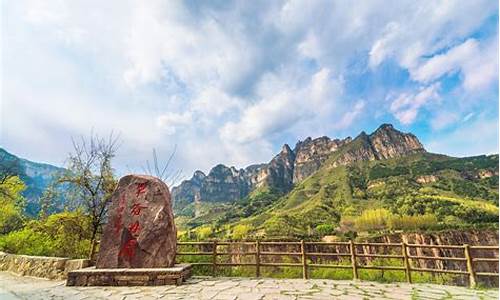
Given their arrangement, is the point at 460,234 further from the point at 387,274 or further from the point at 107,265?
the point at 107,265

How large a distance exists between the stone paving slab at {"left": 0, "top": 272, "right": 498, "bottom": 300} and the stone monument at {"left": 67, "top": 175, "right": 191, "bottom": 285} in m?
0.28

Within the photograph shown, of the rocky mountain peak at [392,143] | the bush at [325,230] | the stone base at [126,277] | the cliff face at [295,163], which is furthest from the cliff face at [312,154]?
the stone base at [126,277]

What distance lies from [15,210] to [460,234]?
43.9m

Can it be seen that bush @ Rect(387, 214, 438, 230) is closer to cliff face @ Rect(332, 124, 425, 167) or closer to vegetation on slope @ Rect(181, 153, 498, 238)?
vegetation on slope @ Rect(181, 153, 498, 238)

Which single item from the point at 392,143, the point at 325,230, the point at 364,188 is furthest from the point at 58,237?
the point at 392,143

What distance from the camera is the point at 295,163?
380 feet

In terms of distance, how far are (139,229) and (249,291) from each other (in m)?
2.71

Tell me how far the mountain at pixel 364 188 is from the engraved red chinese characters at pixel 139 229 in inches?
1546

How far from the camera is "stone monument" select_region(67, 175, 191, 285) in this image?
17.7 ft

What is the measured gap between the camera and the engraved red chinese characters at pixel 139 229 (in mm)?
5699

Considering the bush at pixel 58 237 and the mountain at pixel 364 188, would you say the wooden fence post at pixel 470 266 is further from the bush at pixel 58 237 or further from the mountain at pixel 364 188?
the mountain at pixel 364 188

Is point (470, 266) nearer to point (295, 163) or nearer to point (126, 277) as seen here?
Result: point (126, 277)

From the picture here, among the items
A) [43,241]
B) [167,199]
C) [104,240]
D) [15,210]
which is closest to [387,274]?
[167,199]

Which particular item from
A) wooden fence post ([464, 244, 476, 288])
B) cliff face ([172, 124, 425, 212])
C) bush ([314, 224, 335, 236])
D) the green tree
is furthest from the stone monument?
cliff face ([172, 124, 425, 212])
